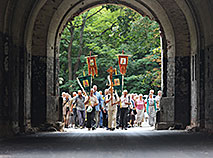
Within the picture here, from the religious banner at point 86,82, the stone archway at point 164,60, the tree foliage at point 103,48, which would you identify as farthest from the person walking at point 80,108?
the tree foliage at point 103,48

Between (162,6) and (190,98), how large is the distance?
3609 millimetres

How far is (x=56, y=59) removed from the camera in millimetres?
17203

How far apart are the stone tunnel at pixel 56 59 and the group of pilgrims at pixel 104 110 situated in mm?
1991

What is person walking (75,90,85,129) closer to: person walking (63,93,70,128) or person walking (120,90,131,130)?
person walking (63,93,70,128)

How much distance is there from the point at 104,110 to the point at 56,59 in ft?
15.4

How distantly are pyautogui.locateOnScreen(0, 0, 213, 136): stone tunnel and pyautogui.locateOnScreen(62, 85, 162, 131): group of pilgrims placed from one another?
1991 millimetres

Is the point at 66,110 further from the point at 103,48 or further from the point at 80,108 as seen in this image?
the point at 103,48

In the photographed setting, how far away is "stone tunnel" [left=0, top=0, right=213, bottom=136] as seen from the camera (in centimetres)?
1290

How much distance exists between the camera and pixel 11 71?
42.3 feet

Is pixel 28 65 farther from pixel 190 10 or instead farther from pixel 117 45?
pixel 117 45

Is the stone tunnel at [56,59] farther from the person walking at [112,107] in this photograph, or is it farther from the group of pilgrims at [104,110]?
the person walking at [112,107]

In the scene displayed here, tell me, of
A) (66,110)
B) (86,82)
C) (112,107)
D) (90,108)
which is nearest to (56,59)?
(90,108)

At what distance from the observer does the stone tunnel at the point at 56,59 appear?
12.9m

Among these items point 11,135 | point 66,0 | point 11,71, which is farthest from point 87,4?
point 11,135
